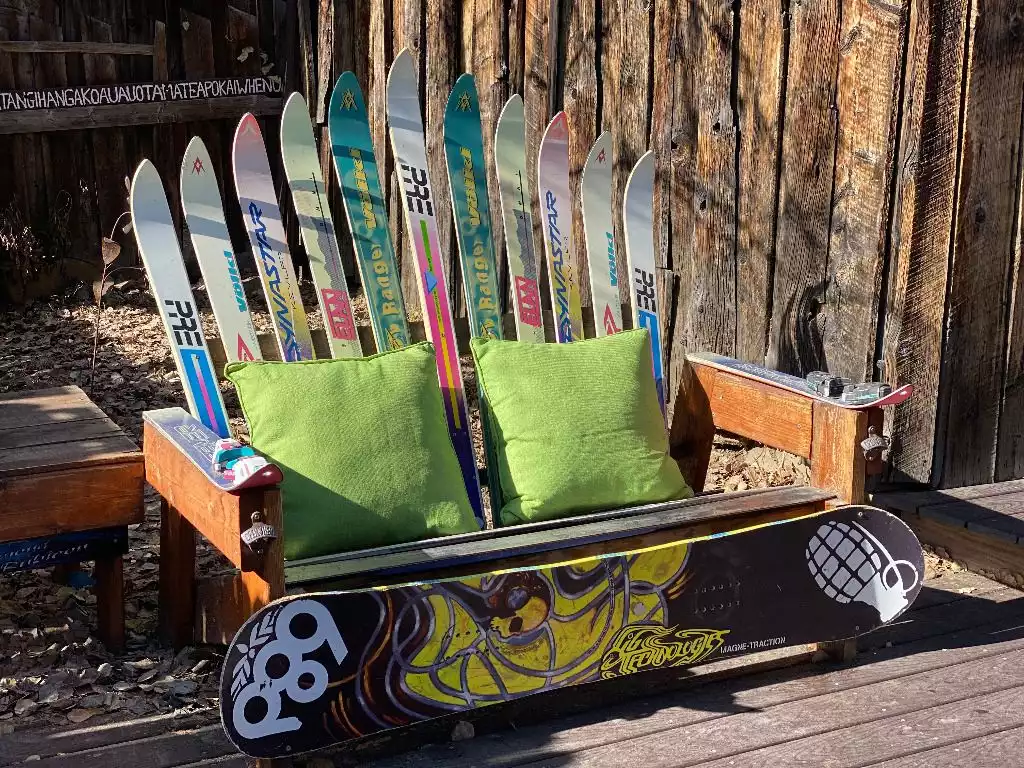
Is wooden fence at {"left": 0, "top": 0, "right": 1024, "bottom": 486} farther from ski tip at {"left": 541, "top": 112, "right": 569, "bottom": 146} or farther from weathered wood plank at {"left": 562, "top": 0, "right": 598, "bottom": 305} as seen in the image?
ski tip at {"left": 541, "top": 112, "right": 569, "bottom": 146}

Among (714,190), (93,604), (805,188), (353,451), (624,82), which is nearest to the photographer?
(353,451)

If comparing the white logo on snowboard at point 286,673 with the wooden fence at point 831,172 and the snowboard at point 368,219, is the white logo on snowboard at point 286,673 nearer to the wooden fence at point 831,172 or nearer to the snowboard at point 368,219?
the snowboard at point 368,219

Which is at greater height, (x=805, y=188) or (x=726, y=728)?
(x=805, y=188)

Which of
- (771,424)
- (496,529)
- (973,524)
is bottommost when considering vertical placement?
(973,524)

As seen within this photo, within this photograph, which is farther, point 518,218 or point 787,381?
point 518,218

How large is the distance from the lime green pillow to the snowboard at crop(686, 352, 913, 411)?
0.74m

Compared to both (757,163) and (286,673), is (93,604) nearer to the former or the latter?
(286,673)

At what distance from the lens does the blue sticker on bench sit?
2.58 metres

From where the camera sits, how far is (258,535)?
212 cm

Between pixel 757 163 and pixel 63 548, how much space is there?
203cm

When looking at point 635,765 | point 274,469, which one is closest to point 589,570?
point 635,765

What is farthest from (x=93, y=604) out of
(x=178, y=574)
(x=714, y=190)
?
(x=714, y=190)

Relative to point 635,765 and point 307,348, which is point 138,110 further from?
point 635,765

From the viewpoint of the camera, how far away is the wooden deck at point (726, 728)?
7.66 ft
